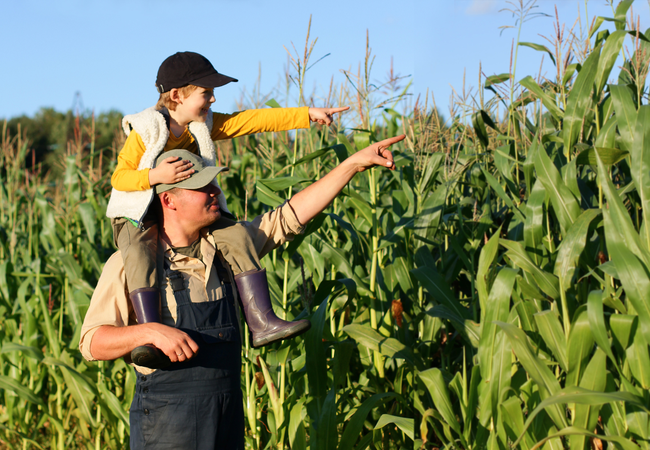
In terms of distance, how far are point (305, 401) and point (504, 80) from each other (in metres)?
2.43

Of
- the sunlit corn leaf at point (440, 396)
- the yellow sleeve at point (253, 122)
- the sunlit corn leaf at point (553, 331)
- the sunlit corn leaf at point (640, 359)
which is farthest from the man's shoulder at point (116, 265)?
the sunlit corn leaf at point (640, 359)

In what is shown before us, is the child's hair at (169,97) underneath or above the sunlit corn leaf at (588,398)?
above

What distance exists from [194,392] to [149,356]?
1.08ft

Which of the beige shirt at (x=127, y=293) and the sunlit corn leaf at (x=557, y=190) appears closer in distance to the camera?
the beige shirt at (x=127, y=293)

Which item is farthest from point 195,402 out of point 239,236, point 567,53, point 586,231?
point 567,53

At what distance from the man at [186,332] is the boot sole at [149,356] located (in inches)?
1.3

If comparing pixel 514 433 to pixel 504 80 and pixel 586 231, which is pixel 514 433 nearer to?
pixel 586 231

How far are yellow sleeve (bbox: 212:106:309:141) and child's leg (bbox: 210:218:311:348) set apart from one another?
630mm

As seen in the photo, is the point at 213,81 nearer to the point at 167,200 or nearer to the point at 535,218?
the point at 167,200

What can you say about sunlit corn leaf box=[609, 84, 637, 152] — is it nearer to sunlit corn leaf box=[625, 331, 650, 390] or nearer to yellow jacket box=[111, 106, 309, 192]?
sunlit corn leaf box=[625, 331, 650, 390]

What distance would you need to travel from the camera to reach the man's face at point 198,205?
6.96ft

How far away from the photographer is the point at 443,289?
2762mm

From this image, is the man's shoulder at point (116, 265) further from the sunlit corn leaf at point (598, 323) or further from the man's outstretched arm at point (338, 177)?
the sunlit corn leaf at point (598, 323)

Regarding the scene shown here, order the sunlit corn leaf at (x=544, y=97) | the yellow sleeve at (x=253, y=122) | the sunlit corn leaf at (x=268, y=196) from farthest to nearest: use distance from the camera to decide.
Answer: the sunlit corn leaf at (x=268, y=196) < the sunlit corn leaf at (x=544, y=97) < the yellow sleeve at (x=253, y=122)
